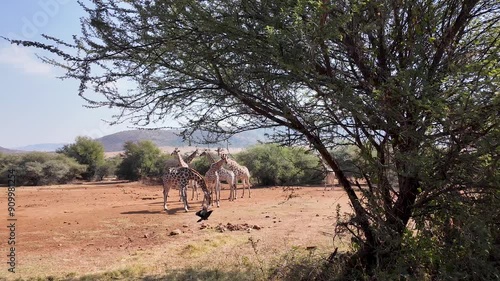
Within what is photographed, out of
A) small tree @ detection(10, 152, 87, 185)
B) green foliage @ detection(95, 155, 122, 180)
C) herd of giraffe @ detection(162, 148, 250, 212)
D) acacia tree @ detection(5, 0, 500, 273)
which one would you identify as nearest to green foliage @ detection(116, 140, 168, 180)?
green foliage @ detection(95, 155, 122, 180)

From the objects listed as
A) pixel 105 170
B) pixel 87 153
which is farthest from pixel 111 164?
pixel 87 153

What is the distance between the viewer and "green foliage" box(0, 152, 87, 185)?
26406 mm

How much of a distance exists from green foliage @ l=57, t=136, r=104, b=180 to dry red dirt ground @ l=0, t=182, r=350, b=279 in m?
19.4

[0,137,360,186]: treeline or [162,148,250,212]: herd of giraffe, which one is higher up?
[0,137,360,186]: treeline

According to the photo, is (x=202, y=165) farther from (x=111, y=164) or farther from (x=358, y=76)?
(x=358, y=76)

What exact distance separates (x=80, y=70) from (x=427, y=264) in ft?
14.0

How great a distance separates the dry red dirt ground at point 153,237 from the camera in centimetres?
660

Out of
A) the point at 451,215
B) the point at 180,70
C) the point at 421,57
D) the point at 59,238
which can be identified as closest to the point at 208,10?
the point at 180,70

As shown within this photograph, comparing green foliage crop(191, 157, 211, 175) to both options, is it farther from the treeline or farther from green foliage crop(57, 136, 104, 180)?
green foliage crop(57, 136, 104, 180)

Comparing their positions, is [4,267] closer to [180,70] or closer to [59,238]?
[59,238]

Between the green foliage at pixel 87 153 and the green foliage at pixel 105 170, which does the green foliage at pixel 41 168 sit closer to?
the green foliage at pixel 87 153

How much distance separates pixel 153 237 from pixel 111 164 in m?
26.0

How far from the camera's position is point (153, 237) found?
855cm

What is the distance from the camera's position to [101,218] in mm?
11000
